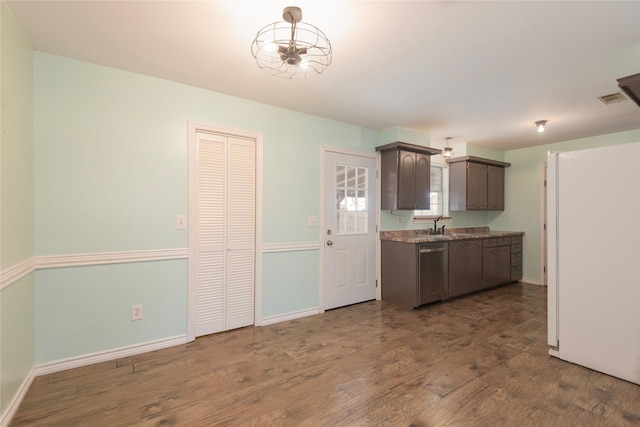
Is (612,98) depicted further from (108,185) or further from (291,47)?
(108,185)

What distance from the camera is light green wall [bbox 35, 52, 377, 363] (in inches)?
90.3

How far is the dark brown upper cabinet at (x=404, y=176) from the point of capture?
13.4ft

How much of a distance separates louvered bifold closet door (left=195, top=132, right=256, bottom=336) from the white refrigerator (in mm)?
2927

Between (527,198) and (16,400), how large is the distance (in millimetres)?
6968

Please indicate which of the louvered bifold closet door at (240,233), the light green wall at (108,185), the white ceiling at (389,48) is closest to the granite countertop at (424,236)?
the white ceiling at (389,48)

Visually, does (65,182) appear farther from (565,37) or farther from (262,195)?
(565,37)

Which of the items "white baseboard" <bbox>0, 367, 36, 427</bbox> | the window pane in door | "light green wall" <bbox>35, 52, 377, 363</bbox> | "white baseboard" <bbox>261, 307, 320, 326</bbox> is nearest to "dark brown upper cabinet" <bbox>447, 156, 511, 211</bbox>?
the window pane in door

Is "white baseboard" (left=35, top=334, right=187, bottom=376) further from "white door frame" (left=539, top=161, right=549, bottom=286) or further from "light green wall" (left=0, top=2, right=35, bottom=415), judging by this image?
"white door frame" (left=539, top=161, right=549, bottom=286)

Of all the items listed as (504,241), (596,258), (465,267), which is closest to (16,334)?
(596,258)

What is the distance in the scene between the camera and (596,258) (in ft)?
7.72

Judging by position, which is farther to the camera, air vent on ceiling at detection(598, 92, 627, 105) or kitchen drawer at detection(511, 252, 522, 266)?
kitchen drawer at detection(511, 252, 522, 266)

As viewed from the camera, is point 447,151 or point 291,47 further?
point 447,151

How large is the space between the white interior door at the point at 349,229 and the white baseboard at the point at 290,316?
0.22 metres

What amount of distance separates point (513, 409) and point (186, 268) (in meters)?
2.80
